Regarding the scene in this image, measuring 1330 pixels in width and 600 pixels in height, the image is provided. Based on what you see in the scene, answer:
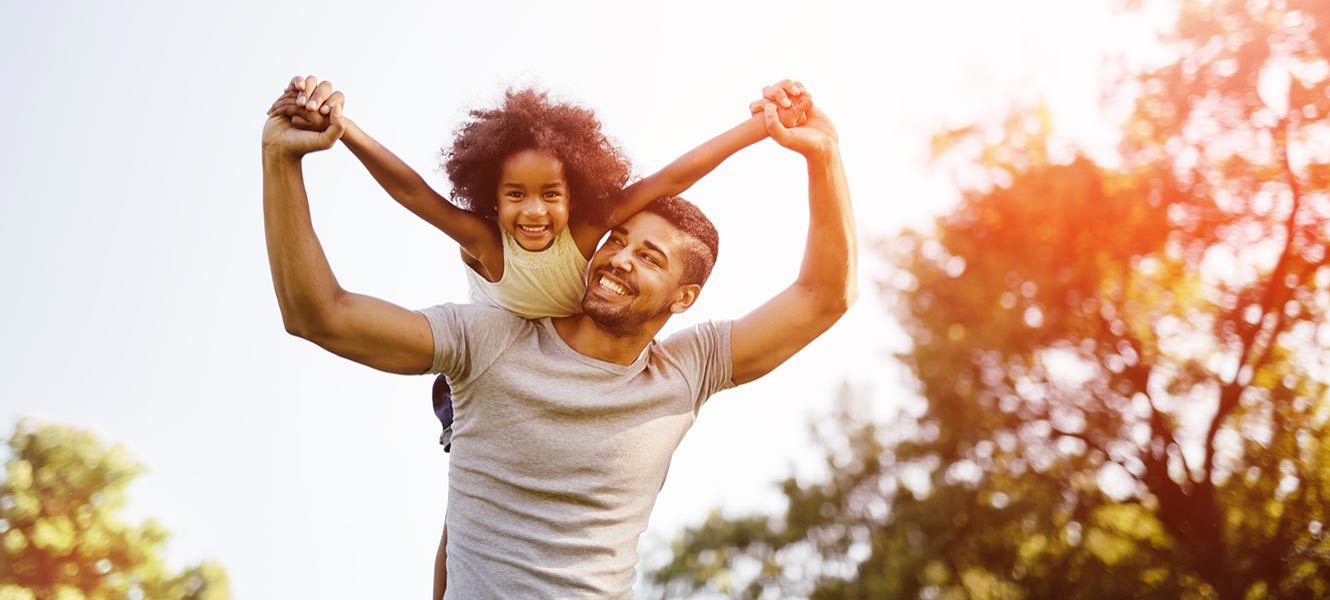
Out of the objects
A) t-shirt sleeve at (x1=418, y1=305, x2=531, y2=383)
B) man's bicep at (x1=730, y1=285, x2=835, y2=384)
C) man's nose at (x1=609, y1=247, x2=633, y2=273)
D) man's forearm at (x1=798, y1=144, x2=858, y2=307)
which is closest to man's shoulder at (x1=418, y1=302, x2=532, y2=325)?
t-shirt sleeve at (x1=418, y1=305, x2=531, y2=383)

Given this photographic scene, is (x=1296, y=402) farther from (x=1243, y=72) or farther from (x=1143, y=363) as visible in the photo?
(x=1243, y=72)

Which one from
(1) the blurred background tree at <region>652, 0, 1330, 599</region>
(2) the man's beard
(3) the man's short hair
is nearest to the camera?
(2) the man's beard

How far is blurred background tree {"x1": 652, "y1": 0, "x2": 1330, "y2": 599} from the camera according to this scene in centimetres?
1274

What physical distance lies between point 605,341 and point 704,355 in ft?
0.77

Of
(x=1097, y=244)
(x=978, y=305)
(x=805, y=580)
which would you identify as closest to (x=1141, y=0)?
(x=1097, y=244)

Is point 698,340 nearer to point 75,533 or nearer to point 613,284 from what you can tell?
point 613,284

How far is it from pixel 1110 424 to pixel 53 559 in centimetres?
1464

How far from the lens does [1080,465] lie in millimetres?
13500

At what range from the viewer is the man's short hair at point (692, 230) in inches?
111

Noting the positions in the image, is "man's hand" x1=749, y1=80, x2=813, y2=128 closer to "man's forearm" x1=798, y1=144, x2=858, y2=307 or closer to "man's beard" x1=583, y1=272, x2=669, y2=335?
"man's forearm" x1=798, y1=144, x2=858, y2=307

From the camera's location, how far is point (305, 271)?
2170 millimetres

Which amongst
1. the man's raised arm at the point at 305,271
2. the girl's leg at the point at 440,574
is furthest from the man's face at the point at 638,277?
the girl's leg at the point at 440,574

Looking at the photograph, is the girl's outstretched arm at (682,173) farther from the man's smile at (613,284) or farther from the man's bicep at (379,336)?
the man's bicep at (379,336)

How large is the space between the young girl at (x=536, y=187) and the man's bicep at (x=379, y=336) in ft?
1.14
